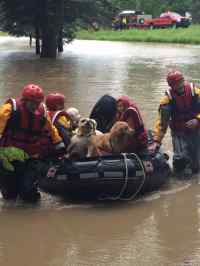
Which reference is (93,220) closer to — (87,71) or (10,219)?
(10,219)

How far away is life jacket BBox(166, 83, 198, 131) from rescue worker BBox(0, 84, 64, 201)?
69.9 inches

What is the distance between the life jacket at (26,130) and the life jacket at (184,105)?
6.25 ft

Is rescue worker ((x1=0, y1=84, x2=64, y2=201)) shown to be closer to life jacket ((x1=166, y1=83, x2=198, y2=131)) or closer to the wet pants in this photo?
life jacket ((x1=166, y1=83, x2=198, y2=131))

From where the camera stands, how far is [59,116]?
305 inches

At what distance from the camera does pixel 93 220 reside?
706 centimetres

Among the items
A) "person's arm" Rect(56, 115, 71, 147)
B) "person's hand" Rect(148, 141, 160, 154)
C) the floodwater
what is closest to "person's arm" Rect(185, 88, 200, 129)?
"person's hand" Rect(148, 141, 160, 154)

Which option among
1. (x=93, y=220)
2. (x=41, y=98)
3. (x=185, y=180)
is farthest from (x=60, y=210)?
(x=185, y=180)

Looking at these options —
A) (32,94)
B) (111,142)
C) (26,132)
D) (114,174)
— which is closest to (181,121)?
(111,142)

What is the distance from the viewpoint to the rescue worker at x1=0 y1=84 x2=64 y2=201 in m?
7.17

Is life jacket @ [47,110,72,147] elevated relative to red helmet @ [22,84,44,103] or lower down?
lower down

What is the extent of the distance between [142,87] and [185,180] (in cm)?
990

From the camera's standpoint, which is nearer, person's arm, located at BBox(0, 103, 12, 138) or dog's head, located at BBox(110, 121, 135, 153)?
person's arm, located at BBox(0, 103, 12, 138)

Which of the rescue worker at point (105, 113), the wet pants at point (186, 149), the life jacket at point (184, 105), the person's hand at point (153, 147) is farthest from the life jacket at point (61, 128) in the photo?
the wet pants at point (186, 149)

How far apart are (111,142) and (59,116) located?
69 centimetres
